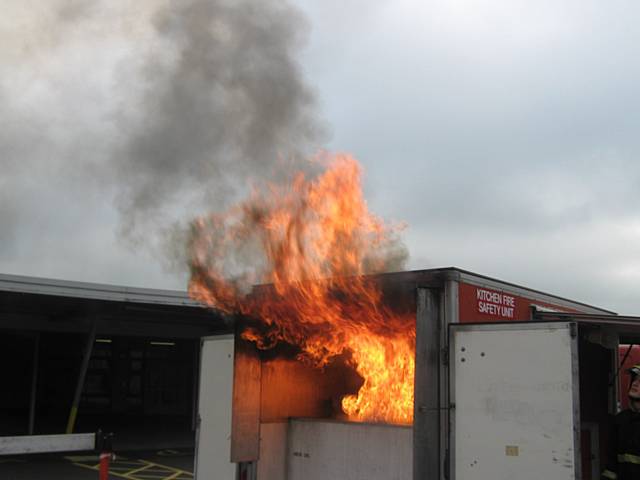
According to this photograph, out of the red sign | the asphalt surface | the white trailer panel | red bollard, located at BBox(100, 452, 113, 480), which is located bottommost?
the asphalt surface

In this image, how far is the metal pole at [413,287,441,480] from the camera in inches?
193

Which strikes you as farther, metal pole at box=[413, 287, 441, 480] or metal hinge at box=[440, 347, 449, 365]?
metal hinge at box=[440, 347, 449, 365]

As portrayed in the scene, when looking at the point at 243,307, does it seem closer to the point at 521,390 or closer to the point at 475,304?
the point at 475,304

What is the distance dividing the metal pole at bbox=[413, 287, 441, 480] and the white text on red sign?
558mm

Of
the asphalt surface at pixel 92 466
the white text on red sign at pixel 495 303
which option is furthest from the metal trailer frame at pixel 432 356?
the asphalt surface at pixel 92 466

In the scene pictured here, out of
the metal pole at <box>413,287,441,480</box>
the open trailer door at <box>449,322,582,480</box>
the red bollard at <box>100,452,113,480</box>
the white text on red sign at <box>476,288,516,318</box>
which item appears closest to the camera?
the open trailer door at <box>449,322,582,480</box>

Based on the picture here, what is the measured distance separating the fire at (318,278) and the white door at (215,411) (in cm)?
63

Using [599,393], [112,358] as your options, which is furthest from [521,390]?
[112,358]

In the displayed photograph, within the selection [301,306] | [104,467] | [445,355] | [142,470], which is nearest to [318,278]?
[301,306]

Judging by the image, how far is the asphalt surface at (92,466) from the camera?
12.6m

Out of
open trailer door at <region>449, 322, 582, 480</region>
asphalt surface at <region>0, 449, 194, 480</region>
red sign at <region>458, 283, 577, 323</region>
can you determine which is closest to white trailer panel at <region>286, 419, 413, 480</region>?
open trailer door at <region>449, 322, 582, 480</region>

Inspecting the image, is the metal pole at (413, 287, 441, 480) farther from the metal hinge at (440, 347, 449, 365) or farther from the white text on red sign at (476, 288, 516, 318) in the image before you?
the white text on red sign at (476, 288, 516, 318)

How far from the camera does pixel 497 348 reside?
486 cm

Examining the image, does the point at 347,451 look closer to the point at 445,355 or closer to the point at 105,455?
the point at 445,355
